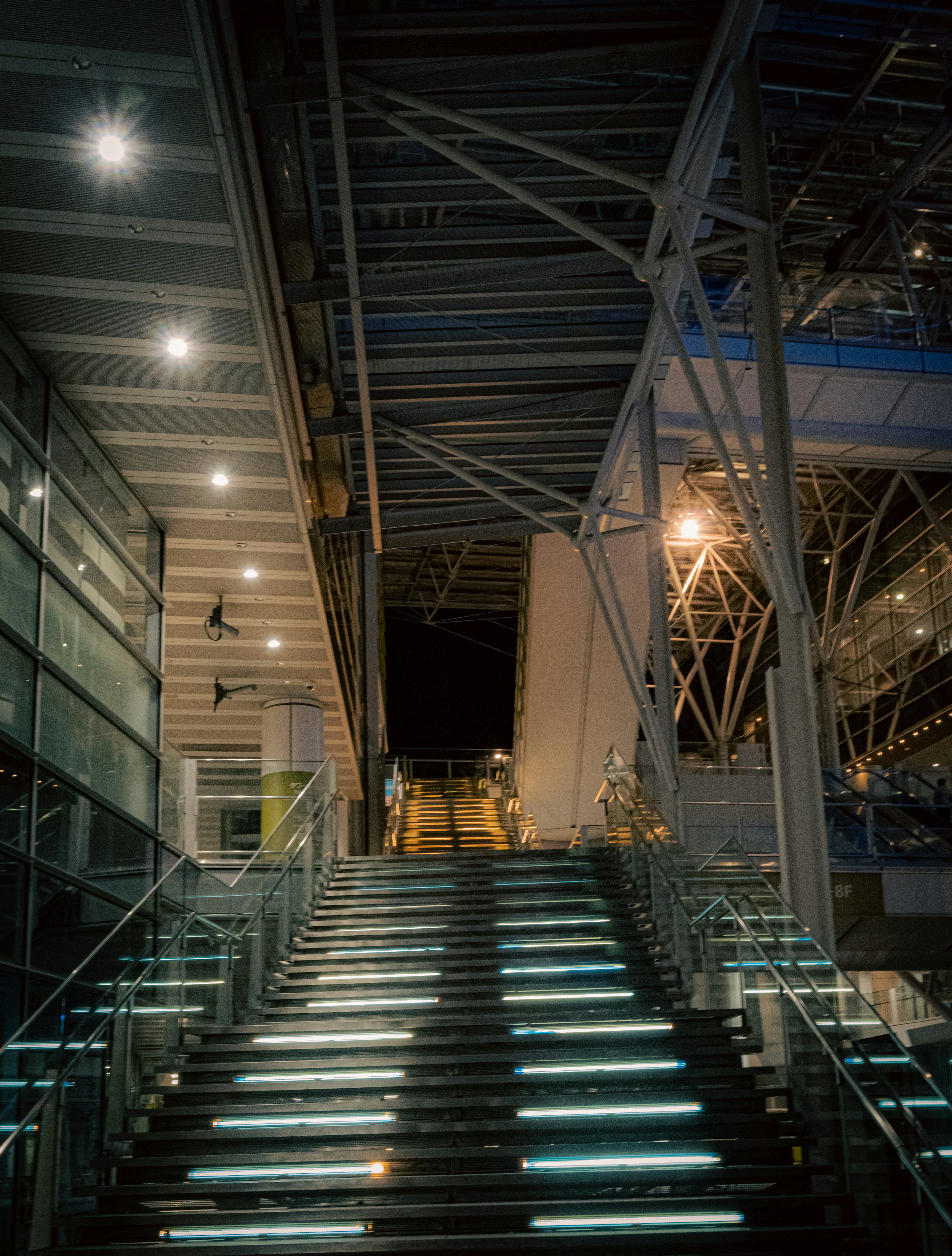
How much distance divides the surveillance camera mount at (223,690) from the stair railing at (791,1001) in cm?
878

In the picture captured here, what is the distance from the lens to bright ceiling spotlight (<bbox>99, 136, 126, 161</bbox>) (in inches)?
282

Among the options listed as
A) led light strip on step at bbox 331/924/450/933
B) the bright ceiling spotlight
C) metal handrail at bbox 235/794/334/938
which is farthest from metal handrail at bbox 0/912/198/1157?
the bright ceiling spotlight

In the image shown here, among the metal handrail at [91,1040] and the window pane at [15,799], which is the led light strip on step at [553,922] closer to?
the metal handrail at [91,1040]

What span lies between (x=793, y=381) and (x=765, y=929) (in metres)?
12.7

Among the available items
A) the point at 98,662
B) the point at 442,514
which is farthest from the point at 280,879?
the point at 442,514

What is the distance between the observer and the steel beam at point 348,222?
8969 mm

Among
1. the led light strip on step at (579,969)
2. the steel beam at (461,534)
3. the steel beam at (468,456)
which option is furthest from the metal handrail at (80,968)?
the steel beam at (461,534)

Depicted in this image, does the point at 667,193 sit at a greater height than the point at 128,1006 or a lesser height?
greater

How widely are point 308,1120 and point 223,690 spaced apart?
1243 centimetres

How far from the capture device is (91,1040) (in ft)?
23.2

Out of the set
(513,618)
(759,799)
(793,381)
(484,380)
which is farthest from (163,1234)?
(513,618)

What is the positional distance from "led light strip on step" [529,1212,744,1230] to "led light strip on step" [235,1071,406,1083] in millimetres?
2147

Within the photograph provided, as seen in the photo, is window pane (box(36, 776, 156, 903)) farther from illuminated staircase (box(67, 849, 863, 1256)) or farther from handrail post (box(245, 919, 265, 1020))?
illuminated staircase (box(67, 849, 863, 1256))

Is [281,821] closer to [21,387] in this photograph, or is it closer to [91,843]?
[91,843]
